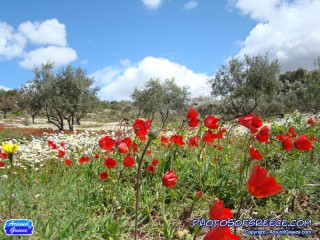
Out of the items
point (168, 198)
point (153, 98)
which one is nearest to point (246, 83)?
point (153, 98)

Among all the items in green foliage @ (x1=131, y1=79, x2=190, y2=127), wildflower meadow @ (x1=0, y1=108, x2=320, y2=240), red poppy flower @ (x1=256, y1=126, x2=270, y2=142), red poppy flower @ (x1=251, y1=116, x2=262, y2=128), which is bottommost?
wildflower meadow @ (x1=0, y1=108, x2=320, y2=240)

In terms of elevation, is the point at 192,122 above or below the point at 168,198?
above

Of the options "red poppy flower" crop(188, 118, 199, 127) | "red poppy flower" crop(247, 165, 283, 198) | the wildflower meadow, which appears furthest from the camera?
"red poppy flower" crop(188, 118, 199, 127)

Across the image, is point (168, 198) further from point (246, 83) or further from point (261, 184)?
point (246, 83)

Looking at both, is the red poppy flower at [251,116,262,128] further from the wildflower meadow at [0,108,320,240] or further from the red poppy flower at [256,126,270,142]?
the red poppy flower at [256,126,270,142]

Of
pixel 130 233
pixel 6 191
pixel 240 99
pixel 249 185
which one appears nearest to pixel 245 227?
pixel 130 233

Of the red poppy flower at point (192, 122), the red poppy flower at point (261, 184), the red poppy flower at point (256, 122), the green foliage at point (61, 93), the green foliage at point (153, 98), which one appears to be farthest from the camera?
the green foliage at point (153, 98)

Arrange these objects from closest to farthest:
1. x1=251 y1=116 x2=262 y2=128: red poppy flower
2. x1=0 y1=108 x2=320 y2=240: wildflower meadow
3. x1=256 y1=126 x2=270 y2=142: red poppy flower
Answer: x1=0 y1=108 x2=320 y2=240: wildflower meadow
x1=251 y1=116 x2=262 y2=128: red poppy flower
x1=256 y1=126 x2=270 y2=142: red poppy flower

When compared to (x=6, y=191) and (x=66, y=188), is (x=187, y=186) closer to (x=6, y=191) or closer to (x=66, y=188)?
(x=66, y=188)

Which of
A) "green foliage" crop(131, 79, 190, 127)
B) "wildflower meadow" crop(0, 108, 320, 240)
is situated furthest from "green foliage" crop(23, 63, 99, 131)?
"wildflower meadow" crop(0, 108, 320, 240)

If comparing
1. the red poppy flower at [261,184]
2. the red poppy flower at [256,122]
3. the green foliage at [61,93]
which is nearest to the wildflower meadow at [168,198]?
the red poppy flower at [256,122]

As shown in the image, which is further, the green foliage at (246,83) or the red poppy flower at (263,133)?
the green foliage at (246,83)

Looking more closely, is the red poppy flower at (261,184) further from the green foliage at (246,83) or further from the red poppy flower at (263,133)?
the green foliage at (246,83)

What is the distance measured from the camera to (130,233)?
273cm
